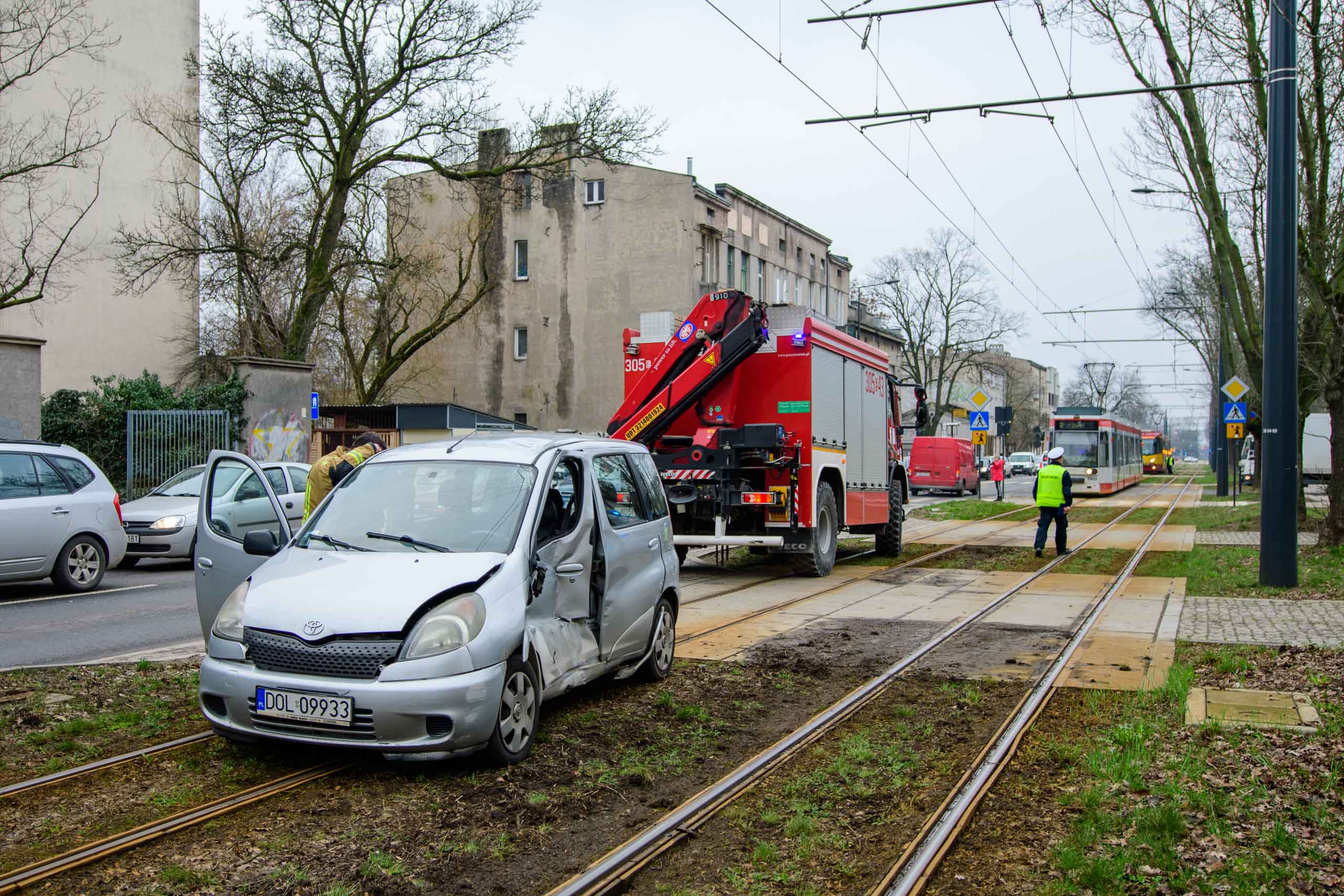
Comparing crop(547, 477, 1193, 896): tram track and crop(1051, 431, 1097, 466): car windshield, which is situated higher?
crop(1051, 431, 1097, 466): car windshield

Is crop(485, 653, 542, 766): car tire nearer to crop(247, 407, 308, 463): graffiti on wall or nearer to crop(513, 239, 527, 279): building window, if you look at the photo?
crop(247, 407, 308, 463): graffiti on wall

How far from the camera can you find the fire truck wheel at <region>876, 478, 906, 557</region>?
18.2 meters

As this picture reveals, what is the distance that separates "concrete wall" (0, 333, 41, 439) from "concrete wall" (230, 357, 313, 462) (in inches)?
208

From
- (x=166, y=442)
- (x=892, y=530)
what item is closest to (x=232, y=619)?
(x=892, y=530)

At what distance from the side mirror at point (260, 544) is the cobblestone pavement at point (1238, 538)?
1721cm

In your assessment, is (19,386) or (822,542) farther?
(19,386)

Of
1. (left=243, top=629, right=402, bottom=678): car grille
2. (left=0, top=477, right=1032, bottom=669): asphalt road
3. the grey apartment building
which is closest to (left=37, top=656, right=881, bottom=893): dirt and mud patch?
(left=243, top=629, right=402, bottom=678): car grille

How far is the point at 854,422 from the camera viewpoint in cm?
1636

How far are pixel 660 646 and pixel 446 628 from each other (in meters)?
2.68

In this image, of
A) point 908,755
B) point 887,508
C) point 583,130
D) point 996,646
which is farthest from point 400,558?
point 583,130

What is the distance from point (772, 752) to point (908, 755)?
0.75m

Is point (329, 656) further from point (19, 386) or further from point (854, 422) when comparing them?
point (19, 386)

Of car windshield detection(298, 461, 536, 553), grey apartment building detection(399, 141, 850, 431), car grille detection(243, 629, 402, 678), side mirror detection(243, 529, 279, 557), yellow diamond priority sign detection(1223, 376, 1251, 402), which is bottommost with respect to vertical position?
car grille detection(243, 629, 402, 678)

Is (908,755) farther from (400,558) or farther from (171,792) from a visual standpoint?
(171,792)
